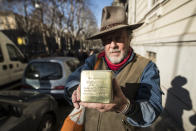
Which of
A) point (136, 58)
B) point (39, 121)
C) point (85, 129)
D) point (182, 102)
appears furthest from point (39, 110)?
point (182, 102)

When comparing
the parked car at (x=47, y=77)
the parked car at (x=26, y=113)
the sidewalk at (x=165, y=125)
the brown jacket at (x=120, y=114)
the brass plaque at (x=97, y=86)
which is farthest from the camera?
the parked car at (x=47, y=77)

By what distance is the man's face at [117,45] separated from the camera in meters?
1.14

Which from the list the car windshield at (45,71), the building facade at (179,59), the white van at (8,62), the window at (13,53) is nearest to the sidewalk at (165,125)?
the building facade at (179,59)

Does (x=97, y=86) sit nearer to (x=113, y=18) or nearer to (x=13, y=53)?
(x=113, y=18)

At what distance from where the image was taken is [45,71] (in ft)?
10.8

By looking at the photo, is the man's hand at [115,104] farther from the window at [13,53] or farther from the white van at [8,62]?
the window at [13,53]

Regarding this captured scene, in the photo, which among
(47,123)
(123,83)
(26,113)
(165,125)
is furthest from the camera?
(165,125)

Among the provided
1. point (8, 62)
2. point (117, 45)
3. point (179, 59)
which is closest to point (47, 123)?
point (117, 45)

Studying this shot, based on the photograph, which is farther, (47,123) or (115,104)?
(47,123)

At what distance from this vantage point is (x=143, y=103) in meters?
0.87

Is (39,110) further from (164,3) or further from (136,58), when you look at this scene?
(164,3)

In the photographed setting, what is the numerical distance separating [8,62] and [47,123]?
338cm

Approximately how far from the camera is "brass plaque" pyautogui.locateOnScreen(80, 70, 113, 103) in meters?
0.70

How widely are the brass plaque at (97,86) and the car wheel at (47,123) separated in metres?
1.98
